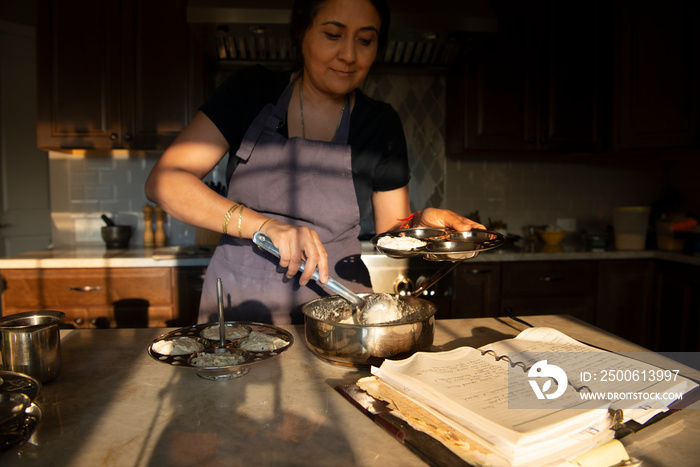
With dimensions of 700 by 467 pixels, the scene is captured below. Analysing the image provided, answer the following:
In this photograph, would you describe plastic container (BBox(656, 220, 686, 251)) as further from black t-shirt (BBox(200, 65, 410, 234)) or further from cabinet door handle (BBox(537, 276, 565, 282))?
black t-shirt (BBox(200, 65, 410, 234))

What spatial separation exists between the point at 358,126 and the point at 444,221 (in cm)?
46

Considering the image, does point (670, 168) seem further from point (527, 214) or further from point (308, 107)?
point (308, 107)

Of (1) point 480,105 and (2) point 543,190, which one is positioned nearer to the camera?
(1) point 480,105

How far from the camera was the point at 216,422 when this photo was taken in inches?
30.1

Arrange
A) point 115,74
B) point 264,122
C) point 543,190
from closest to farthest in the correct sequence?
point 264,122, point 115,74, point 543,190

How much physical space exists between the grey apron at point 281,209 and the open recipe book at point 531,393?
2.15ft

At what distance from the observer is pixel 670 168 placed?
11.8 feet

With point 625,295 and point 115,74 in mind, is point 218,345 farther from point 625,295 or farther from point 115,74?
point 625,295

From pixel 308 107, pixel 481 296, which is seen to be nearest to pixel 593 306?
pixel 481 296

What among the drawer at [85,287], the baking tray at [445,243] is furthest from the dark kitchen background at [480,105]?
the baking tray at [445,243]

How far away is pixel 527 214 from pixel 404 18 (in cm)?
178

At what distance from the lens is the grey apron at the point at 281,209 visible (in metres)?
1.47

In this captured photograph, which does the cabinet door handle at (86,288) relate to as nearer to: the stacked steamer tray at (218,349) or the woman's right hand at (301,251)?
the stacked steamer tray at (218,349)

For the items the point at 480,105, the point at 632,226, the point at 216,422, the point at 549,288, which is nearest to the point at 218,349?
the point at 216,422
